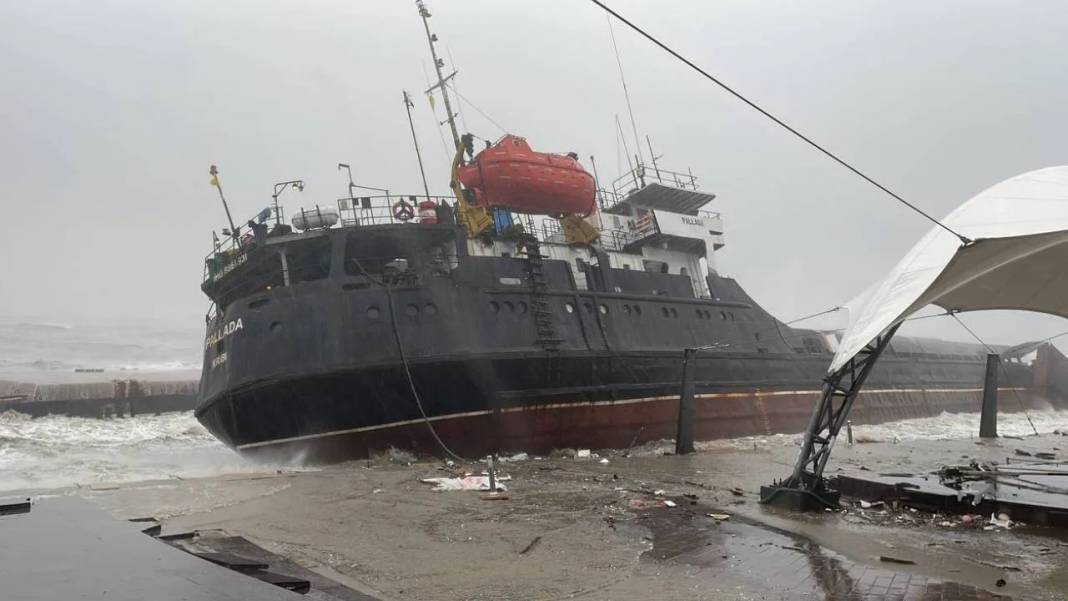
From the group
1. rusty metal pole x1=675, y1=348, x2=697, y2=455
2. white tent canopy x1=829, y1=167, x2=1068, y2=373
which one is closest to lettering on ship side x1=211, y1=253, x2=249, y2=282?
rusty metal pole x1=675, y1=348, x2=697, y2=455

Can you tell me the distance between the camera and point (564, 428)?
1639cm

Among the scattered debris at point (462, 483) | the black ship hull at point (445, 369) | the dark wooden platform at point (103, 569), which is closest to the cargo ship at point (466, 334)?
the black ship hull at point (445, 369)

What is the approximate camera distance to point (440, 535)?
682cm

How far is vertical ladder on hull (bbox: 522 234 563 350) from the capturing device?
1642 cm

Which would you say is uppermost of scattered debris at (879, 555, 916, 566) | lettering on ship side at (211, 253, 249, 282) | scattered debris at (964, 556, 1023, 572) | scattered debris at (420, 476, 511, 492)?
lettering on ship side at (211, 253, 249, 282)

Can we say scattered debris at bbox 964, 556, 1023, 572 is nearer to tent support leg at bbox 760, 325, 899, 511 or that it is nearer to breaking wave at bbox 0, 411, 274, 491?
tent support leg at bbox 760, 325, 899, 511

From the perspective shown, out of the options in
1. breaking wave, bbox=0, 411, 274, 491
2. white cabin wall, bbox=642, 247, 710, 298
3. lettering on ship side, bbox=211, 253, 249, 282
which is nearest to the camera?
breaking wave, bbox=0, 411, 274, 491

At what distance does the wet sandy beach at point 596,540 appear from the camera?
15.9 feet

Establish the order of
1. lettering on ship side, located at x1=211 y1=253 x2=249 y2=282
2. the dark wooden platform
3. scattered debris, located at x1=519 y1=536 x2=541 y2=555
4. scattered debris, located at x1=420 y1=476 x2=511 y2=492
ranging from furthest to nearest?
lettering on ship side, located at x1=211 y1=253 x2=249 y2=282
scattered debris, located at x1=420 y1=476 x2=511 y2=492
scattered debris, located at x1=519 y1=536 x2=541 y2=555
the dark wooden platform

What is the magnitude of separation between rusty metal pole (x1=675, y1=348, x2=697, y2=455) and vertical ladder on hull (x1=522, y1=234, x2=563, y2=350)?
3200 millimetres

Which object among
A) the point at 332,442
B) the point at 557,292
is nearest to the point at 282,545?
the point at 332,442

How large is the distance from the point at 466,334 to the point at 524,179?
5294 millimetres

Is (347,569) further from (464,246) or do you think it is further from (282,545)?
(464,246)

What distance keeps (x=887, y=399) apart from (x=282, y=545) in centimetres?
2868
